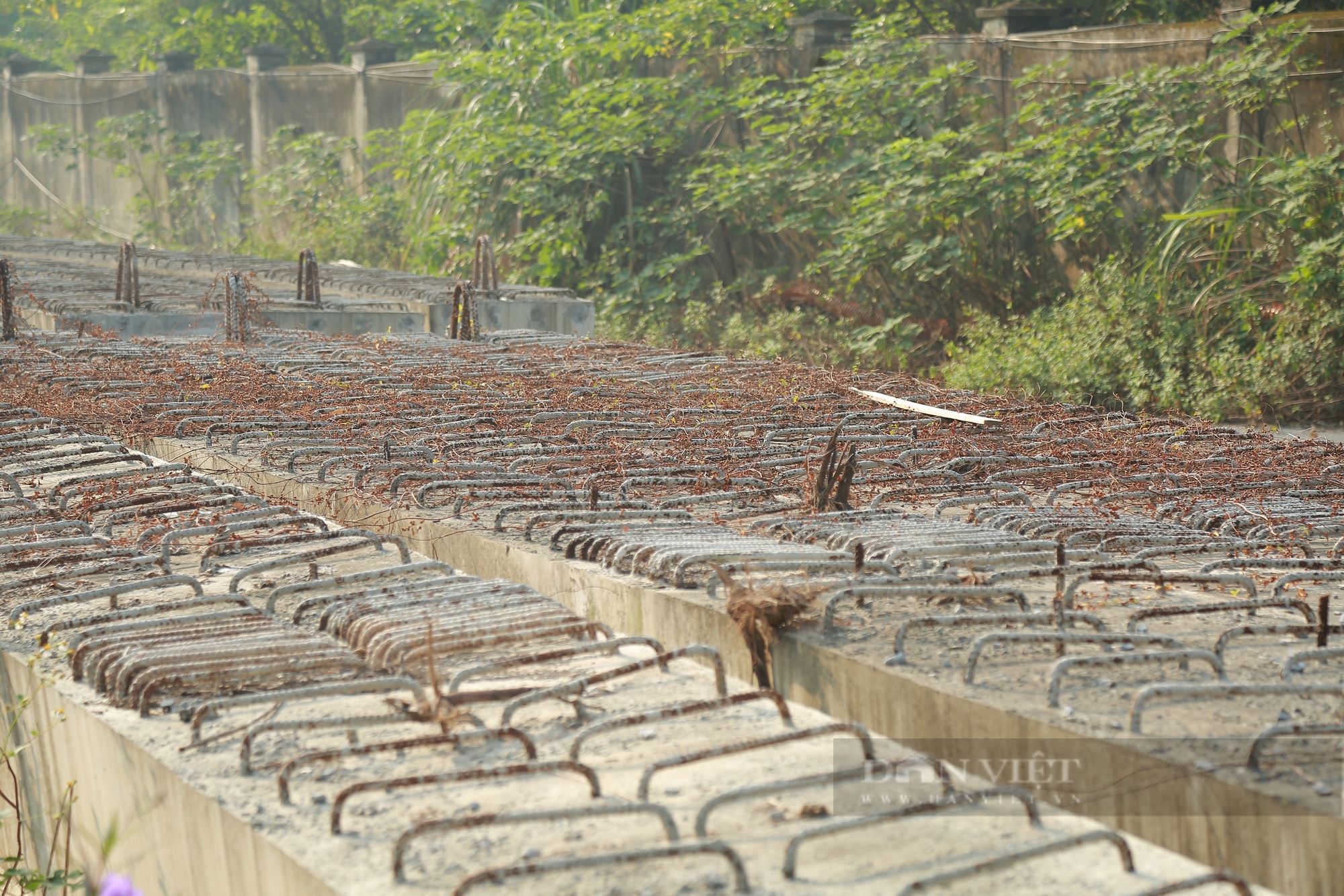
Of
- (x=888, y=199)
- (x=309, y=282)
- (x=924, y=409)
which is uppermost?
(x=888, y=199)

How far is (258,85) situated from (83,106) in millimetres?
4643

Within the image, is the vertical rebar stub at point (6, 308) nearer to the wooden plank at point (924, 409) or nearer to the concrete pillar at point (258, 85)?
the wooden plank at point (924, 409)

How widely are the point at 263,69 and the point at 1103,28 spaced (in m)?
15.1

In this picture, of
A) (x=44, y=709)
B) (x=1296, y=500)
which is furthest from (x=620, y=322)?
(x=44, y=709)

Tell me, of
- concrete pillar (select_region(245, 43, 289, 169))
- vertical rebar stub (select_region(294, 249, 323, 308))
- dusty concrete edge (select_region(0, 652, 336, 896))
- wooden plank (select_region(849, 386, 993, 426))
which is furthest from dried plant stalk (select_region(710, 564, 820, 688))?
concrete pillar (select_region(245, 43, 289, 169))

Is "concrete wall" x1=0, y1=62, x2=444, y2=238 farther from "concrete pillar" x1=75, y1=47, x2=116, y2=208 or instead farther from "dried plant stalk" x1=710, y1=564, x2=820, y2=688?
"dried plant stalk" x1=710, y1=564, x2=820, y2=688

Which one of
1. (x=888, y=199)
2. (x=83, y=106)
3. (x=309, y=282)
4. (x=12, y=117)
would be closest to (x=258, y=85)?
(x=83, y=106)

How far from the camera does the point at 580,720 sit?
11.3 feet

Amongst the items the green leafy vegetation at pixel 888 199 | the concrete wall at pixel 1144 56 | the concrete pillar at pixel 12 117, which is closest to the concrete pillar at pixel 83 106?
the concrete pillar at pixel 12 117

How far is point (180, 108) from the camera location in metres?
24.1

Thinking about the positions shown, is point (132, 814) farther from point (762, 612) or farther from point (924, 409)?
point (924, 409)

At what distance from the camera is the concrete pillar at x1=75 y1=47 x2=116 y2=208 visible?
25516mm

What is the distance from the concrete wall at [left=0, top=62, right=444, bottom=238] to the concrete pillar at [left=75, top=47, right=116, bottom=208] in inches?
0.9

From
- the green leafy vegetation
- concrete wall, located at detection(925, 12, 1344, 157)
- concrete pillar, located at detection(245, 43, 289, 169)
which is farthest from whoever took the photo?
concrete pillar, located at detection(245, 43, 289, 169)
